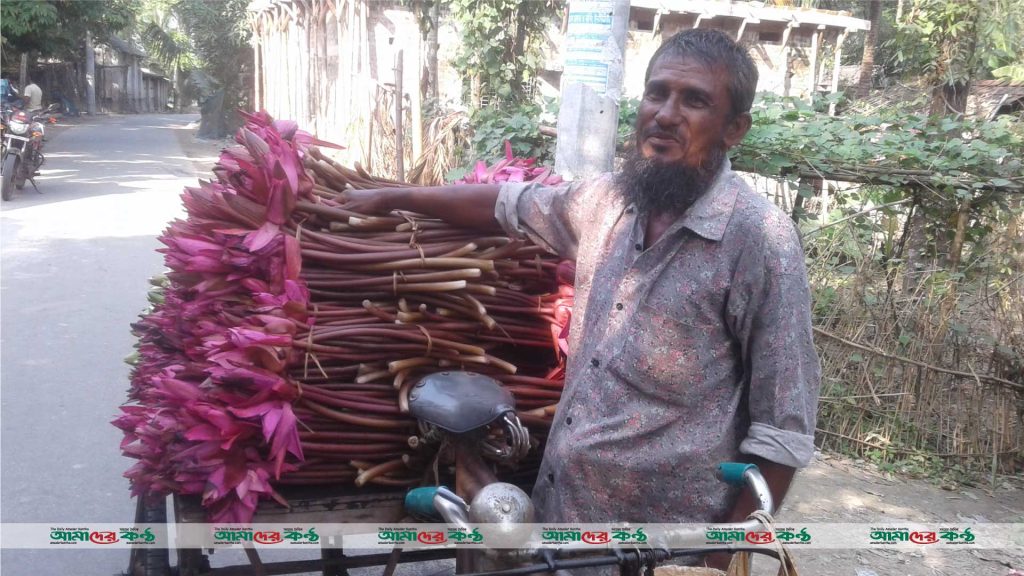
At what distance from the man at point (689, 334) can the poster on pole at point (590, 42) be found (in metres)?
1.85

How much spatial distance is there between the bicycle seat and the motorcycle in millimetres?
11277

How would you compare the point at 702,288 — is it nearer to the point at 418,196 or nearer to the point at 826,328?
the point at 418,196

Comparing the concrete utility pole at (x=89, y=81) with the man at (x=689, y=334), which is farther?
the concrete utility pole at (x=89, y=81)

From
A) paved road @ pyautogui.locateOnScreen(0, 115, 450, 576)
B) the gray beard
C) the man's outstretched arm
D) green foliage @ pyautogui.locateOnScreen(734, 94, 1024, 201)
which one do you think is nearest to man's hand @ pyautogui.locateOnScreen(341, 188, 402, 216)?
the man's outstretched arm

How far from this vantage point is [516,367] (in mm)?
2164

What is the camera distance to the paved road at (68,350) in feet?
12.3

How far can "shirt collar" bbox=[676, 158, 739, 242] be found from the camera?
173 centimetres

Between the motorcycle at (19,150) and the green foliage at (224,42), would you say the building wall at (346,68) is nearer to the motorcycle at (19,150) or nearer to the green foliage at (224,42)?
the green foliage at (224,42)

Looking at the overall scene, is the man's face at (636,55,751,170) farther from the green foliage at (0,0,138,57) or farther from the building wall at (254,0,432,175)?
the green foliage at (0,0,138,57)

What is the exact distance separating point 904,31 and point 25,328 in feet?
29.5

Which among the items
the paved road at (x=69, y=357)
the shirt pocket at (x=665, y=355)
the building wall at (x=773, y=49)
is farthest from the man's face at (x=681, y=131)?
the building wall at (x=773, y=49)

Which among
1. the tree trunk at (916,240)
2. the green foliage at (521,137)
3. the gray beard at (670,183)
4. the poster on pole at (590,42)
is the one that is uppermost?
the poster on pole at (590,42)

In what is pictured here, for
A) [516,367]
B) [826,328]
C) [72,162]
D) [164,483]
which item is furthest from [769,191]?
[72,162]

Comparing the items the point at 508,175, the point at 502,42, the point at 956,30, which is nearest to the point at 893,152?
the point at 508,175
